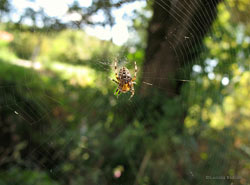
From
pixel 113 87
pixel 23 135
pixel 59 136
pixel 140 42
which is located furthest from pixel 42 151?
pixel 140 42

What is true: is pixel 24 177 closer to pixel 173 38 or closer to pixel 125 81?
pixel 125 81

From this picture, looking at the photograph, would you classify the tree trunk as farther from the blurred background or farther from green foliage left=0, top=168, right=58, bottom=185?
green foliage left=0, top=168, right=58, bottom=185

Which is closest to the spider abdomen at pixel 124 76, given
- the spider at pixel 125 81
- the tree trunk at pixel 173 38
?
the spider at pixel 125 81

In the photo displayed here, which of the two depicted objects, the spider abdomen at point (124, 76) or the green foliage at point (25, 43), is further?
the green foliage at point (25, 43)

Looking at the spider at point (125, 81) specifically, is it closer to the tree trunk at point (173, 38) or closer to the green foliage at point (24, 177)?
the tree trunk at point (173, 38)

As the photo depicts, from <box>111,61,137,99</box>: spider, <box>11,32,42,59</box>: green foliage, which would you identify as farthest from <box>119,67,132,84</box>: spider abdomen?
<box>11,32,42,59</box>: green foliage

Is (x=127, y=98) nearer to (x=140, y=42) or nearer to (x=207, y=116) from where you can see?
(x=140, y=42)

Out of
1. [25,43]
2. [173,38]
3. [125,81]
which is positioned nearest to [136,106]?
Result: [125,81]
